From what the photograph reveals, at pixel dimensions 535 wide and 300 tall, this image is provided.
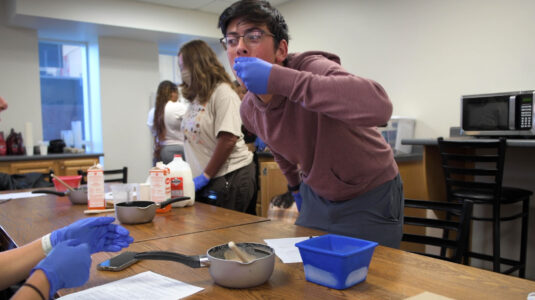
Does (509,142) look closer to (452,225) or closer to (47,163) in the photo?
(452,225)

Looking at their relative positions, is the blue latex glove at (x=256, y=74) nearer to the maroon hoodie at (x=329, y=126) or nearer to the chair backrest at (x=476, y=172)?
the maroon hoodie at (x=329, y=126)

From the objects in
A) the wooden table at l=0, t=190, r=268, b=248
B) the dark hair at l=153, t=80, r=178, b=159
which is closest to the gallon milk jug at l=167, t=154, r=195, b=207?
the wooden table at l=0, t=190, r=268, b=248

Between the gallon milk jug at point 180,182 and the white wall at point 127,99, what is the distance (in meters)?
3.93

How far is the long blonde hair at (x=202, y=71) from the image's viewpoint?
2.14 metres

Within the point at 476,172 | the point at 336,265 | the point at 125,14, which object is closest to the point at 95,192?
the point at 336,265

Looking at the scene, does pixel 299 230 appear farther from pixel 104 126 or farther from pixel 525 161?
pixel 104 126

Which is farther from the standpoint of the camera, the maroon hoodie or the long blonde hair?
the long blonde hair

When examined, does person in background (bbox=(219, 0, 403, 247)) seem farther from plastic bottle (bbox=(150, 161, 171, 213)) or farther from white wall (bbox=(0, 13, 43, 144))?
white wall (bbox=(0, 13, 43, 144))

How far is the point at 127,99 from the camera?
18.1ft

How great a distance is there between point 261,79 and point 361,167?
0.46m

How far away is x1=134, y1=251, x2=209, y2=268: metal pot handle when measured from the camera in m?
0.92

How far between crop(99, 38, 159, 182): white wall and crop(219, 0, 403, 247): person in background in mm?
4457

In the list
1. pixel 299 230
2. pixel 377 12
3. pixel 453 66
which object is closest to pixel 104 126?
pixel 377 12

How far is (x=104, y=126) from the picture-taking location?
5344 millimetres
